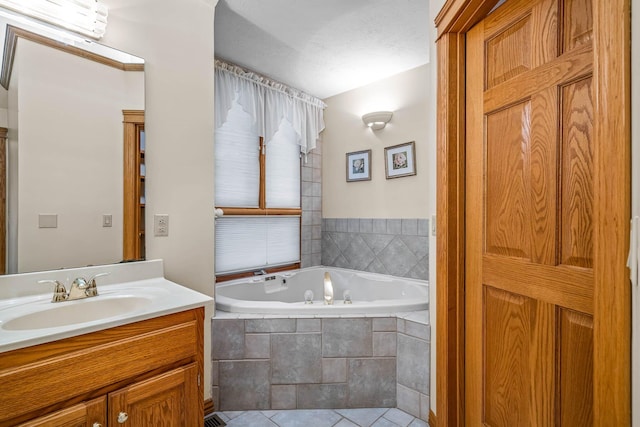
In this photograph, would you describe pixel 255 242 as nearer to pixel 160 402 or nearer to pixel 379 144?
pixel 379 144

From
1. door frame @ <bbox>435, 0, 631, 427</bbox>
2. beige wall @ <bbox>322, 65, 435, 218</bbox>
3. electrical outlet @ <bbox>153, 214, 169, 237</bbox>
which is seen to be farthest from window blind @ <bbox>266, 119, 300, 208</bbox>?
door frame @ <bbox>435, 0, 631, 427</bbox>

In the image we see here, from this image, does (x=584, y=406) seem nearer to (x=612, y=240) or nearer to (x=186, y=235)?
(x=612, y=240)

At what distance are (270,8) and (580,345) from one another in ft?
7.37

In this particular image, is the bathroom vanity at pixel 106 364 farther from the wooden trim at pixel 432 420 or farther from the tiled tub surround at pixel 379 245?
the tiled tub surround at pixel 379 245

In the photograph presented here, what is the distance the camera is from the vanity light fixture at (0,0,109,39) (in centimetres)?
130

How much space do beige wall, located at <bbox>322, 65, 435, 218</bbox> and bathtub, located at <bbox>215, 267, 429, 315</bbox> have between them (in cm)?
61

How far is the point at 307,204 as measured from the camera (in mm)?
3312

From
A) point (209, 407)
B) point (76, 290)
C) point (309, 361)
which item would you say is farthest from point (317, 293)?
point (76, 290)

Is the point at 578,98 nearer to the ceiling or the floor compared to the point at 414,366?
nearer to the ceiling

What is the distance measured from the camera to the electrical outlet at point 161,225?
1.63 metres

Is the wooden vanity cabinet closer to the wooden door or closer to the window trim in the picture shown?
the wooden door

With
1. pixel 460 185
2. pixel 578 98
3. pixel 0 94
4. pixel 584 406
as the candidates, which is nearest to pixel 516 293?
pixel 584 406

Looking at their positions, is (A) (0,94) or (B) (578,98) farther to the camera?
(A) (0,94)

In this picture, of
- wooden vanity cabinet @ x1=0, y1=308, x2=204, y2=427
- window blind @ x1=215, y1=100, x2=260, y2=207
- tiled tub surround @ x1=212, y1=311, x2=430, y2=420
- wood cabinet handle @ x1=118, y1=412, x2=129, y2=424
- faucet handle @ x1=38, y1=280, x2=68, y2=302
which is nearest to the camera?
wooden vanity cabinet @ x1=0, y1=308, x2=204, y2=427
